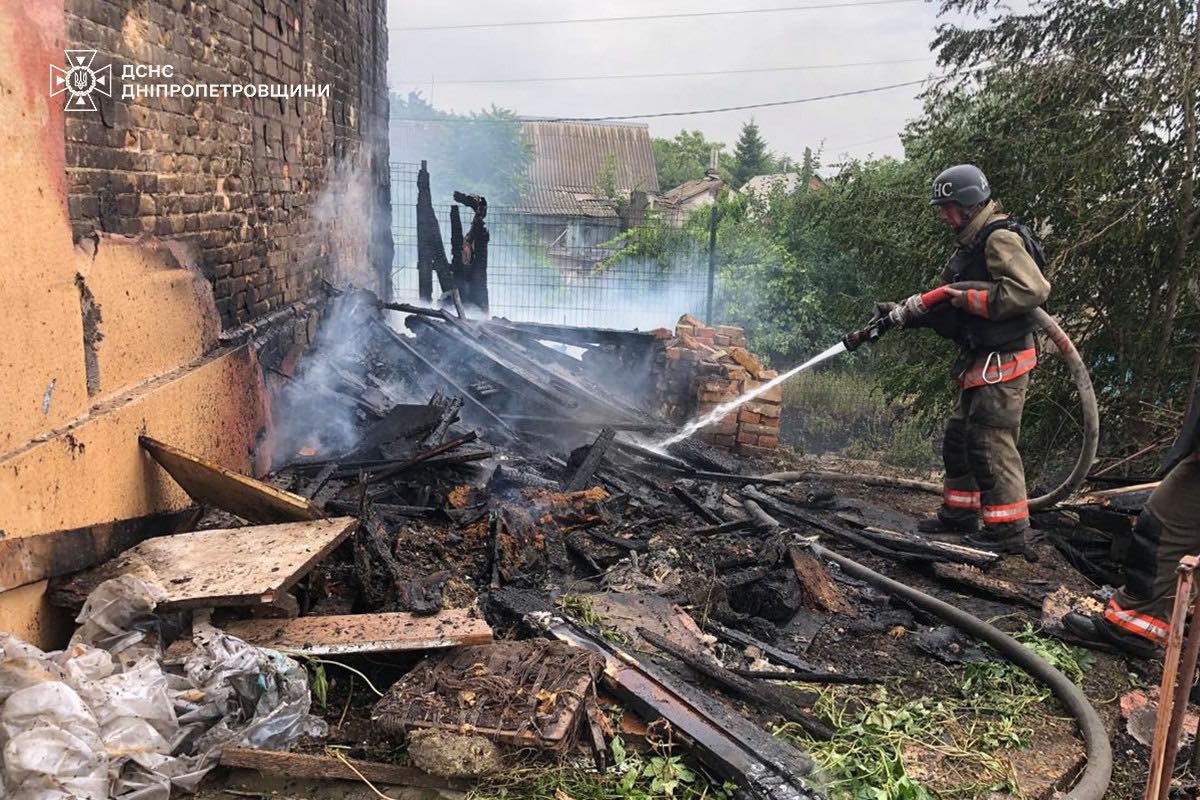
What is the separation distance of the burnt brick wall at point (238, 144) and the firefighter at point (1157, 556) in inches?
219

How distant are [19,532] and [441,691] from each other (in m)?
1.76

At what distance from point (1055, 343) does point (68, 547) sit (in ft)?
19.9

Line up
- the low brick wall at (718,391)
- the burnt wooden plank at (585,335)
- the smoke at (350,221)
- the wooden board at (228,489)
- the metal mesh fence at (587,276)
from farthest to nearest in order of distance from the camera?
the metal mesh fence at (587,276)
the burnt wooden plank at (585,335)
the smoke at (350,221)
the low brick wall at (718,391)
the wooden board at (228,489)

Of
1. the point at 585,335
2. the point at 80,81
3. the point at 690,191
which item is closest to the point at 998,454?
the point at 585,335

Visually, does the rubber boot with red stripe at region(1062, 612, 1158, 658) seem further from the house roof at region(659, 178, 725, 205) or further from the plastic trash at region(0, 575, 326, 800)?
the house roof at region(659, 178, 725, 205)

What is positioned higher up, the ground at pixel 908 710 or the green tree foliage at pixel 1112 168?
the green tree foliage at pixel 1112 168

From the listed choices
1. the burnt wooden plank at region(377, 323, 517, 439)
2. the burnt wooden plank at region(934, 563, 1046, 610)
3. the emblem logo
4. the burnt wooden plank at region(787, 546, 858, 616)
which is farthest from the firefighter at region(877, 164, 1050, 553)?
the emblem logo

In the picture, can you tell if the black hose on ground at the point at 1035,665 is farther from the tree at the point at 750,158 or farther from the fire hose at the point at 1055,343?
the tree at the point at 750,158

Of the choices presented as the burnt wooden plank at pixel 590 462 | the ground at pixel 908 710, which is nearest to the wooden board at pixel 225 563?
the ground at pixel 908 710

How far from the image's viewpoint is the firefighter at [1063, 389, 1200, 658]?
3.83 meters

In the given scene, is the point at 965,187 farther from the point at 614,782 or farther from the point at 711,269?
the point at 711,269

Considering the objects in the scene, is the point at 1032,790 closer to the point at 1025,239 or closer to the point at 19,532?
the point at 1025,239

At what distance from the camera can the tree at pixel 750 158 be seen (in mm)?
55031

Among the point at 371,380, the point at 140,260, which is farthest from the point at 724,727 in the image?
the point at 371,380
